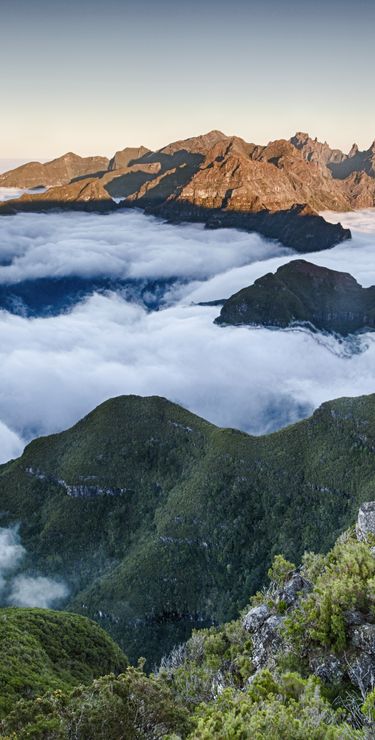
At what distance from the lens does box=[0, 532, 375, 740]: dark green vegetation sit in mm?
25141

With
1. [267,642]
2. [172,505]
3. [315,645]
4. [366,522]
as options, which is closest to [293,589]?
[267,642]

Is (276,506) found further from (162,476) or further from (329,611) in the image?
(329,611)

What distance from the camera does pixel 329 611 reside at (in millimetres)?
35094

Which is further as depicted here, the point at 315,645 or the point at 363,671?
the point at 315,645

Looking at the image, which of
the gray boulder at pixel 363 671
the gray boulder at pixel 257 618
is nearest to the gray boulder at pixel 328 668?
the gray boulder at pixel 363 671

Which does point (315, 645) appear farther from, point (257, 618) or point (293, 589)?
point (257, 618)

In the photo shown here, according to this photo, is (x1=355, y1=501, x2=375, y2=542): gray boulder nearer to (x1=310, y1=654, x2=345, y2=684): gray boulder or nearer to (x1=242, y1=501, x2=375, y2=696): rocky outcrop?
(x1=242, y1=501, x2=375, y2=696): rocky outcrop

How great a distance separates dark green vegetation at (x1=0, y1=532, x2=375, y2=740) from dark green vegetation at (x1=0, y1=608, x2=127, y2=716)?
793 inches

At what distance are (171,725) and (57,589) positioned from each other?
390 ft

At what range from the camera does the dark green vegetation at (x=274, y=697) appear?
990 inches

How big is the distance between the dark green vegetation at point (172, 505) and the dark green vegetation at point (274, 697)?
89.0m

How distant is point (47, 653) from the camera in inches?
3014

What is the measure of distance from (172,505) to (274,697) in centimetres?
12567

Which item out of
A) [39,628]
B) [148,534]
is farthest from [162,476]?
Result: [39,628]
